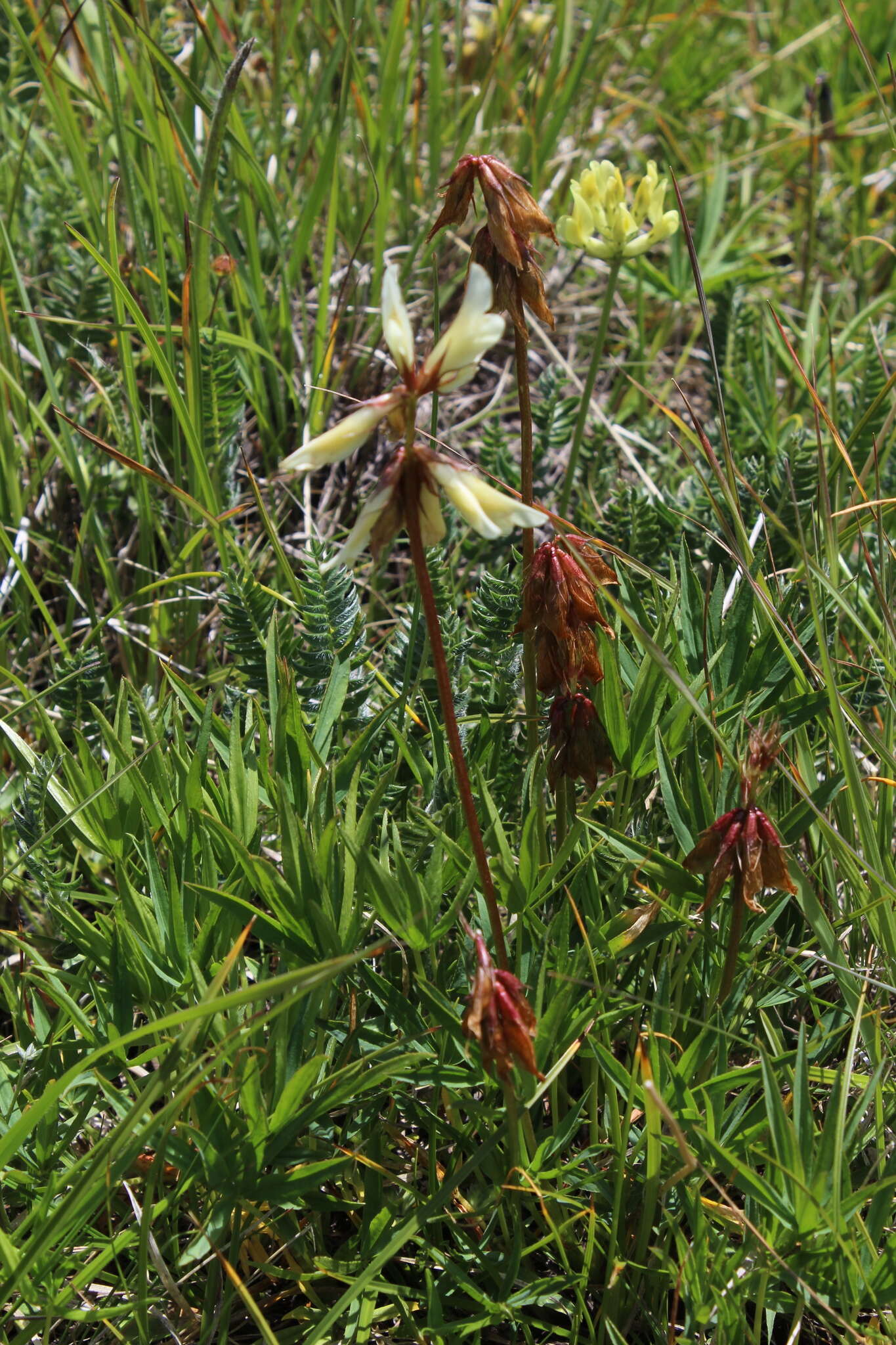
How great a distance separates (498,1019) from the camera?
3.66ft

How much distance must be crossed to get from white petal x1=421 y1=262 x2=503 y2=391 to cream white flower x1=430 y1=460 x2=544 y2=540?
0.27 feet

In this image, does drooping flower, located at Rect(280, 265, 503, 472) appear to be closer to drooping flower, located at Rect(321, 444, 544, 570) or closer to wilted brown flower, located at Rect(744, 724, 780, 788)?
drooping flower, located at Rect(321, 444, 544, 570)

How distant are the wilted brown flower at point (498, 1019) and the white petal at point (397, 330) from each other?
54 centimetres

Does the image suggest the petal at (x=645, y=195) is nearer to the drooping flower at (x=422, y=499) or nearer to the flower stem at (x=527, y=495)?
the flower stem at (x=527, y=495)

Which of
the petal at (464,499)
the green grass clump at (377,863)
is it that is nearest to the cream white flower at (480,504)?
the petal at (464,499)

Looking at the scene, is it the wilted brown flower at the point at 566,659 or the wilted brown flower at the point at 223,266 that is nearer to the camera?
the wilted brown flower at the point at 566,659

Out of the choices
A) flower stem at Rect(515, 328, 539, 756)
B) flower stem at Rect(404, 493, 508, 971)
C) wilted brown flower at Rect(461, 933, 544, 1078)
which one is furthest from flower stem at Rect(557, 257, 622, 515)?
wilted brown flower at Rect(461, 933, 544, 1078)

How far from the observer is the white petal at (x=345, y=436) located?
104cm

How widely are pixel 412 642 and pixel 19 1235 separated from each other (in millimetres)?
984

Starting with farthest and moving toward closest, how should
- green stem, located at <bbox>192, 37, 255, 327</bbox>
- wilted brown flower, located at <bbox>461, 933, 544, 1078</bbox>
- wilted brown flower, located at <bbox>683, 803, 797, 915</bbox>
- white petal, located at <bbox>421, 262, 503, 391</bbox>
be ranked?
green stem, located at <bbox>192, 37, 255, 327</bbox>, wilted brown flower, located at <bbox>683, 803, 797, 915</bbox>, wilted brown flower, located at <bbox>461, 933, 544, 1078</bbox>, white petal, located at <bbox>421, 262, 503, 391</bbox>

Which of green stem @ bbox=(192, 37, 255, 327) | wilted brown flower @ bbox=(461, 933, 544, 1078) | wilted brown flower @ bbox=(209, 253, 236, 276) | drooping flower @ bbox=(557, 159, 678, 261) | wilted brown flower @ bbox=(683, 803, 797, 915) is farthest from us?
wilted brown flower @ bbox=(209, 253, 236, 276)

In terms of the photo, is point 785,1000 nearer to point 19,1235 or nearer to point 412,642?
point 412,642

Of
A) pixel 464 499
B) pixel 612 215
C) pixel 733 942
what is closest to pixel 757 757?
pixel 733 942

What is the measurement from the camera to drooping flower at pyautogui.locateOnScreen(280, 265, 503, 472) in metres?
1.00
